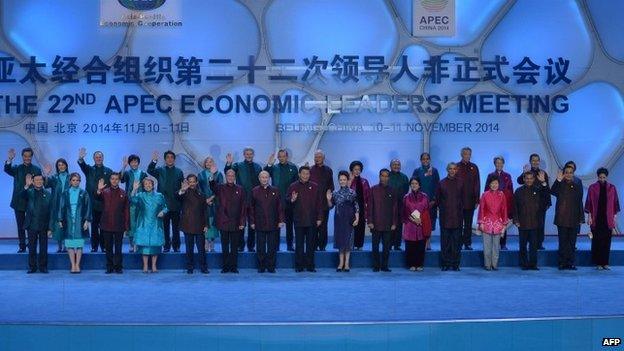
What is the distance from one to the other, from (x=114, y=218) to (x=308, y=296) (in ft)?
8.63

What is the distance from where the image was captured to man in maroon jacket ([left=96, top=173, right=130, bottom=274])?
33.9 feet

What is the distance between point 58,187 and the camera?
35.2 feet

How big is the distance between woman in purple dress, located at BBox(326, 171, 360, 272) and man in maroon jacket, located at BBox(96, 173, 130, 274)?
7.51 ft

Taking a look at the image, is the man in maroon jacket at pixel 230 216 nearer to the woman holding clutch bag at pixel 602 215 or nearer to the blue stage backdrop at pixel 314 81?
the blue stage backdrop at pixel 314 81

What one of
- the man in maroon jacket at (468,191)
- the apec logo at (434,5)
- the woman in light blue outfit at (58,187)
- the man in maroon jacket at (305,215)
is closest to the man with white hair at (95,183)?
the woman in light blue outfit at (58,187)

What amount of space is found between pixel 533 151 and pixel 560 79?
102 cm

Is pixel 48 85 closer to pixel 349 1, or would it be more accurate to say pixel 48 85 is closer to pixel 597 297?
pixel 349 1

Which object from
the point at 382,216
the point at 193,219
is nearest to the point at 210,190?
the point at 193,219

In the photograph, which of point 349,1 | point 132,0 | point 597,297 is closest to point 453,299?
point 597,297

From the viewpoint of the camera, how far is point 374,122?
41.8 feet

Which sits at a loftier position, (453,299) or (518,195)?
(518,195)

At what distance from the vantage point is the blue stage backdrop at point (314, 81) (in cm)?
1261

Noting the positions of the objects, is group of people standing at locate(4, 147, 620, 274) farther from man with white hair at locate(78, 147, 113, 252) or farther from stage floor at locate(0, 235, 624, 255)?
stage floor at locate(0, 235, 624, 255)

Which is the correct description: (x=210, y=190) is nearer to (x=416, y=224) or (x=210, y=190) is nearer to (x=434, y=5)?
(x=416, y=224)
